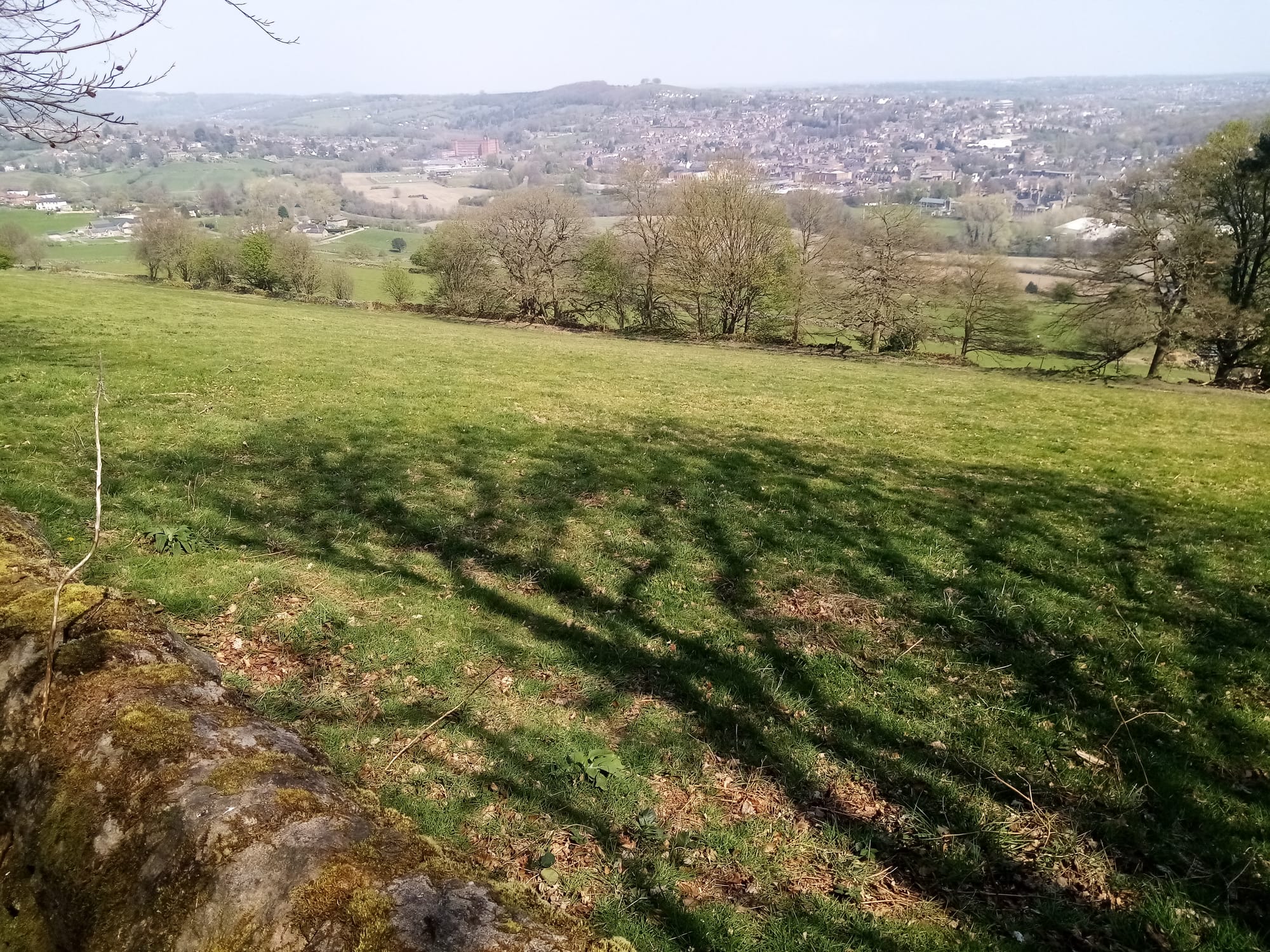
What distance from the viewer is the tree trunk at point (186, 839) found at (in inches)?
75.5

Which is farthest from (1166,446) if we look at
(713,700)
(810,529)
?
(713,700)

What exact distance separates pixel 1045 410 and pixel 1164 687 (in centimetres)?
1553

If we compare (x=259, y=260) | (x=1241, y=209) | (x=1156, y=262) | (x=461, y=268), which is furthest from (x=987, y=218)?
(x=259, y=260)

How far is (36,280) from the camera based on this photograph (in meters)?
34.5

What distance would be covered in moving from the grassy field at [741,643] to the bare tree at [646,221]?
37.8m

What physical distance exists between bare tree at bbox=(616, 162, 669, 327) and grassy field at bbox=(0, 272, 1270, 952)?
124 feet

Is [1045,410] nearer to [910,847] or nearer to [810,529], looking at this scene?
[810,529]

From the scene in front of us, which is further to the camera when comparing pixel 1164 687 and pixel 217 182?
pixel 217 182

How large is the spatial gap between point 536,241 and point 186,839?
175 feet

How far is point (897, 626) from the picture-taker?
7051 millimetres

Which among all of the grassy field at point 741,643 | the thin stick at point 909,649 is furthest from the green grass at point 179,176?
the thin stick at point 909,649

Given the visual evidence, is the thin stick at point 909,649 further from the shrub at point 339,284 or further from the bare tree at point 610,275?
the shrub at point 339,284

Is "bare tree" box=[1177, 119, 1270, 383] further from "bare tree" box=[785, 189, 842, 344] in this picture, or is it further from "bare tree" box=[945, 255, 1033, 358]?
"bare tree" box=[785, 189, 842, 344]

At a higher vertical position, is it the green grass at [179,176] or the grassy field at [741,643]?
Answer: the green grass at [179,176]
